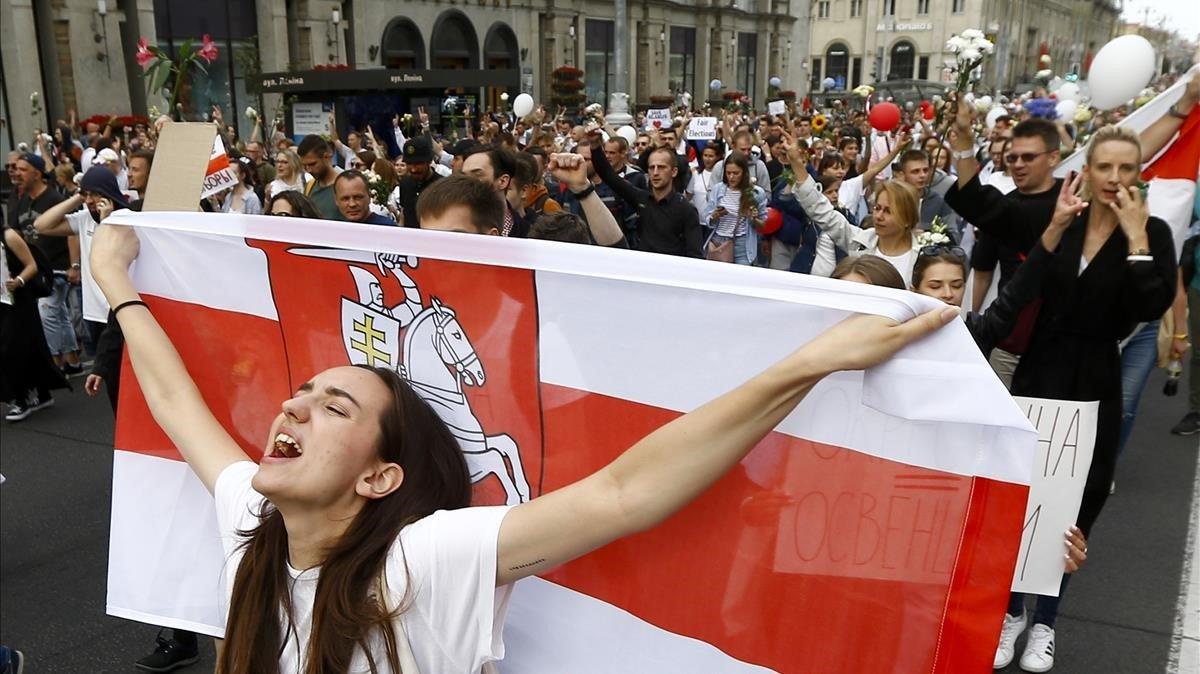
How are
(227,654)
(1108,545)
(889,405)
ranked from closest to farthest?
1. (889,405)
2. (227,654)
3. (1108,545)

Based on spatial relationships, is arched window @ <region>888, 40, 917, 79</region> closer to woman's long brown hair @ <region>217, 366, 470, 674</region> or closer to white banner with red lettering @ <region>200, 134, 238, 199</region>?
white banner with red lettering @ <region>200, 134, 238, 199</region>

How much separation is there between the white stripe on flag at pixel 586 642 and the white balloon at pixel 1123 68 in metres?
6.40

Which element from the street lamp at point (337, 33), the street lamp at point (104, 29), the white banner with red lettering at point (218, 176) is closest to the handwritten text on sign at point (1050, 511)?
the white banner with red lettering at point (218, 176)

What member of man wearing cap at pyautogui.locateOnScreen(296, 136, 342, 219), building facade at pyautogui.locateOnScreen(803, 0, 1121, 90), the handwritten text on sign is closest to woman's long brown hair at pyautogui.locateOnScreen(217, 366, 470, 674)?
the handwritten text on sign

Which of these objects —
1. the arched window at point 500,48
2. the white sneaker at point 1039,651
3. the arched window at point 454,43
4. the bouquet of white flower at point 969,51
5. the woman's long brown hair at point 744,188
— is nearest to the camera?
the white sneaker at point 1039,651

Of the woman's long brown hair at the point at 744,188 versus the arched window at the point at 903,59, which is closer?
the woman's long brown hair at the point at 744,188

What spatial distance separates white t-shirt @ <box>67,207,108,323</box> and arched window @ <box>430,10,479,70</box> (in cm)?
2883

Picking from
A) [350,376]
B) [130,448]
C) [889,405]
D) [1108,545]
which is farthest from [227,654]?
[1108,545]

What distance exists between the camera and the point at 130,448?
264 centimetres

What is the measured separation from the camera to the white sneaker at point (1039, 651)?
11.9 ft

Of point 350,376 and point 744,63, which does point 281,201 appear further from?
point 744,63

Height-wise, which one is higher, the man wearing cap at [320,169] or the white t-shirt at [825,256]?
the man wearing cap at [320,169]

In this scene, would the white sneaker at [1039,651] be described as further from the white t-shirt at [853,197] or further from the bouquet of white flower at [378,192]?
the bouquet of white flower at [378,192]

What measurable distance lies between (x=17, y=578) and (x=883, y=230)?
457 cm
